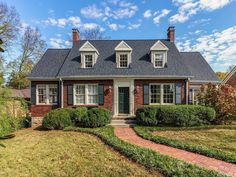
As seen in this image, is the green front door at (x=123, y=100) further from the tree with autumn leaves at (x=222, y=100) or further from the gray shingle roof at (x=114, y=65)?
the tree with autumn leaves at (x=222, y=100)

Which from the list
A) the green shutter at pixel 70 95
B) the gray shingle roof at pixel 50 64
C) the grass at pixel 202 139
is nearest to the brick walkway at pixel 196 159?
the grass at pixel 202 139

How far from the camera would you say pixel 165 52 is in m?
14.6

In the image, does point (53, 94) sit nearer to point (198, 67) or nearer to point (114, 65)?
point (114, 65)

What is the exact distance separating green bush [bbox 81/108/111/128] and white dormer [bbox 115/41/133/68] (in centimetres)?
458

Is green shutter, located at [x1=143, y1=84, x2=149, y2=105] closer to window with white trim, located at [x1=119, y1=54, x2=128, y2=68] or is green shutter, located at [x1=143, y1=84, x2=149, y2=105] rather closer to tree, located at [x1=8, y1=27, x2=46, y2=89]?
window with white trim, located at [x1=119, y1=54, x2=128, y2=68]

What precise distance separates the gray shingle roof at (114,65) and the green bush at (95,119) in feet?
10.7

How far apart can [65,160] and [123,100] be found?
8.31 m

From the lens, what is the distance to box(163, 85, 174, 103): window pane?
1393 centimetres

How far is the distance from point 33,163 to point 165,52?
11851 mm

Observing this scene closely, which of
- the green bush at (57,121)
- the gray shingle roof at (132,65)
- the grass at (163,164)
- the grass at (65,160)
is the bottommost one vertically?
the grass at (65,160)

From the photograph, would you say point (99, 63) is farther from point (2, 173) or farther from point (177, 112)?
point (2, 173)

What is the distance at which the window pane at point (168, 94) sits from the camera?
13.9 m

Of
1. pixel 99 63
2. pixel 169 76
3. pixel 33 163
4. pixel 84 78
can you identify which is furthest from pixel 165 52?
pixel 33 163

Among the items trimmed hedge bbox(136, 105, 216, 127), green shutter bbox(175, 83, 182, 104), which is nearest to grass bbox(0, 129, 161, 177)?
trimmed hedge bbox(136, 105, 216, 127)
